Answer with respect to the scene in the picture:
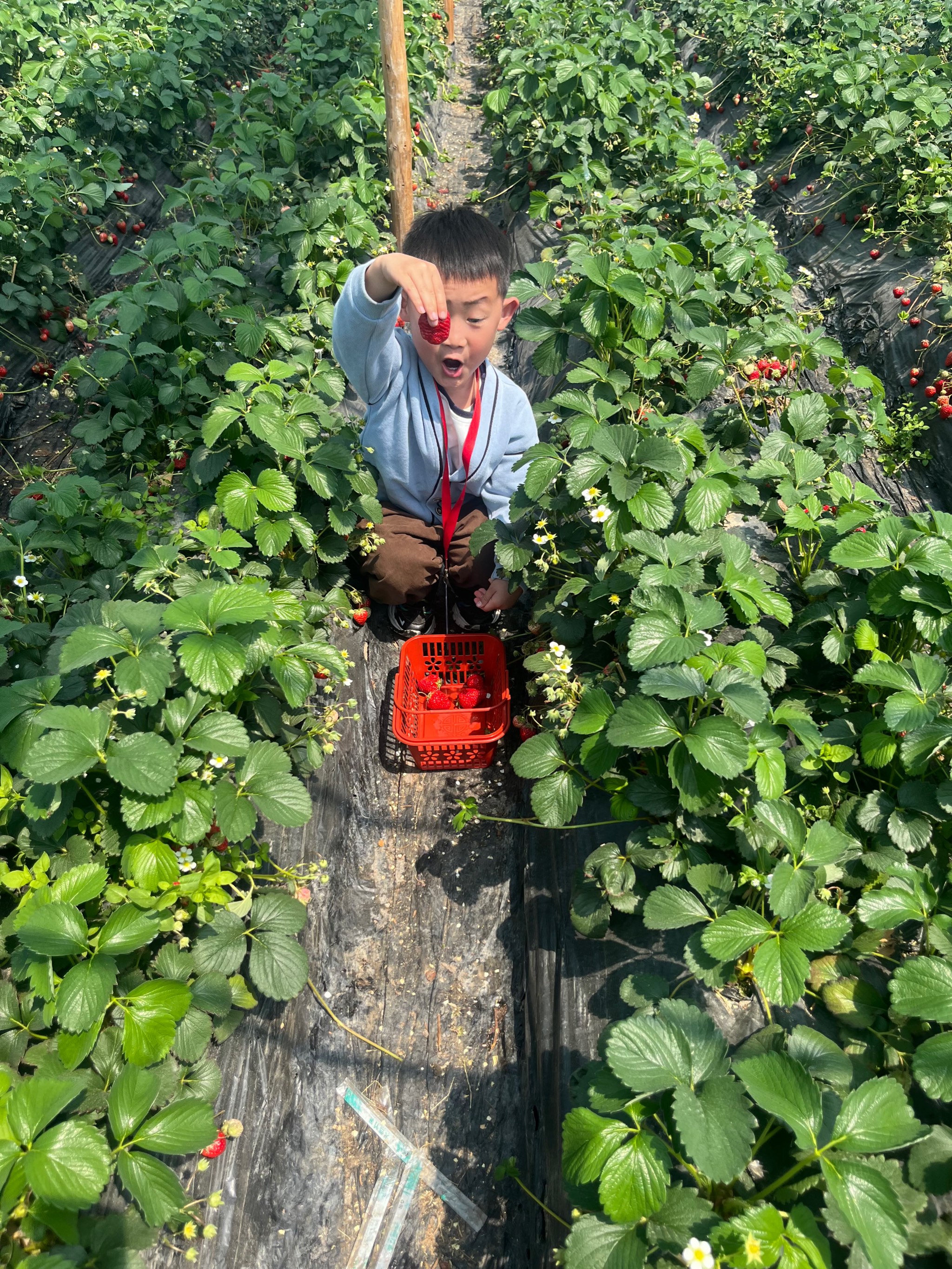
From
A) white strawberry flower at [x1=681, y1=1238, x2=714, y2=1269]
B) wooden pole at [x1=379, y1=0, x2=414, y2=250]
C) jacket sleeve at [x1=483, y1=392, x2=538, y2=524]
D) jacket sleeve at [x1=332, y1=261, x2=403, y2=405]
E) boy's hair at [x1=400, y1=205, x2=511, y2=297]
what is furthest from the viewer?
wooden pole at [x1=379, y1=0, x2=414, y2=250]

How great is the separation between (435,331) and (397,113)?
94.5 inches

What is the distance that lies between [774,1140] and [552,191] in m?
4.25

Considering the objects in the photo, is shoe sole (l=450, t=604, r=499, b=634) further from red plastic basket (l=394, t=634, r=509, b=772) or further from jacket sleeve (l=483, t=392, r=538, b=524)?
jacket sleeve (l=483, t=392, r=538, b=524)

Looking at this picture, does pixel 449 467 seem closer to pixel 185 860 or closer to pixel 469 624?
pixel 469 624

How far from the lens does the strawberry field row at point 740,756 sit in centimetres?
111

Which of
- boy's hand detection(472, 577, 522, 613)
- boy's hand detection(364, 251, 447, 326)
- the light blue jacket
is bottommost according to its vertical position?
boy's hand detection(472, 577, 522, 613)

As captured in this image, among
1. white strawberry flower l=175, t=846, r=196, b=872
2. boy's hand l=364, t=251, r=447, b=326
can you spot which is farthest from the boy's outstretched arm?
white strawberry flower l=175, t=846, r=196, b=872

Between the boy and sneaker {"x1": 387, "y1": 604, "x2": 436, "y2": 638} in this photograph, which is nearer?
the boy

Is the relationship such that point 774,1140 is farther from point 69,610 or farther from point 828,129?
point 828,129

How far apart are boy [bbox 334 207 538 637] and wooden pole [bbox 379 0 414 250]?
1534 mm

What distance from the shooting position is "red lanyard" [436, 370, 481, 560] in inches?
99.6

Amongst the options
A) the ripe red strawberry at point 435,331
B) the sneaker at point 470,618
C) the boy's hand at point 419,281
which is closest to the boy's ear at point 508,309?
the ripe red strawberry at point 435,331

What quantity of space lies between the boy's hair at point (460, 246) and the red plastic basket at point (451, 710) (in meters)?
1.21

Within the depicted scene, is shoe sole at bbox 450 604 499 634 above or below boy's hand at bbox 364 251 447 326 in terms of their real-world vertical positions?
below
